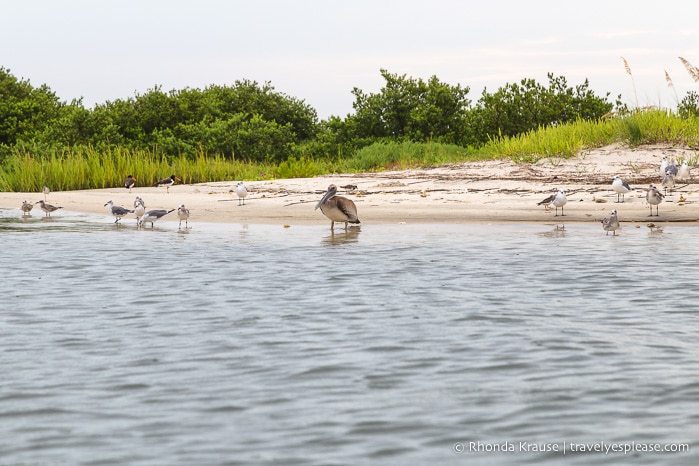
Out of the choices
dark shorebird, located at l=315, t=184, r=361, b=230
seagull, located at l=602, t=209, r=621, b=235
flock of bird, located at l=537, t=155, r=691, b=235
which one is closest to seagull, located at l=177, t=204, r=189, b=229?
dark shorebird, located at l=315, t=184, r=361, b=230

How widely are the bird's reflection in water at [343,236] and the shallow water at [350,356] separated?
175 cm

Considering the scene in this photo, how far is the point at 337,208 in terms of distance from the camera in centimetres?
1761

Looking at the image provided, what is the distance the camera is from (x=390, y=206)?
21.1 m

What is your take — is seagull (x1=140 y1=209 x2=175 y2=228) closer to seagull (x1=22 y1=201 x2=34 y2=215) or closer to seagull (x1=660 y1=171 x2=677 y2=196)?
seagull (x1=22 y1=201 x2=34 y2=215)

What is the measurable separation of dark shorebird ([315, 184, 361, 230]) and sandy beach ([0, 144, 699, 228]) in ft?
4.91

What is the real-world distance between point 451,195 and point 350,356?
14.2m

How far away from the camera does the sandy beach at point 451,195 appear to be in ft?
63.7

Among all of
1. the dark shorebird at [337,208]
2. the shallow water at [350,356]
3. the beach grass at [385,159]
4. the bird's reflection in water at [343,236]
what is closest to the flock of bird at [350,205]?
the dark shorebird at [337,208]

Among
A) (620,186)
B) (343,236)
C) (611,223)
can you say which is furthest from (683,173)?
(343,236)

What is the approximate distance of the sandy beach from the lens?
1942cm

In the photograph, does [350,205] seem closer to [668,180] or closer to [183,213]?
[183,213]

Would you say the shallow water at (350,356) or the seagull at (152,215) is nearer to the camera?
the shallow water at (350,356)

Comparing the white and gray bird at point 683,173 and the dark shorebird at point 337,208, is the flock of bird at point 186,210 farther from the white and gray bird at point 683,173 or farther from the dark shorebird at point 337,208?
the white and gray bird at point 683,173

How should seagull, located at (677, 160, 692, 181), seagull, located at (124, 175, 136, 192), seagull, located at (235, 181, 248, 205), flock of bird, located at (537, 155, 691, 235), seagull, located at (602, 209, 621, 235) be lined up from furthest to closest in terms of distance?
seagull, located at (124, 175, 136, 192), seagull, located at (235, 181, 248, 205), seagull, located at (677, 160, 692, 181), flock of bird, located at (537, 155, 691, 235), seagull, located at (602, 209, 621, 235)
